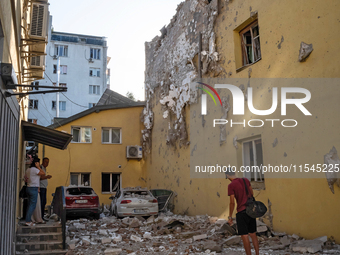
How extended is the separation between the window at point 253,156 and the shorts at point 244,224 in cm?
387

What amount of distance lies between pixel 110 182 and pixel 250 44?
12.9m

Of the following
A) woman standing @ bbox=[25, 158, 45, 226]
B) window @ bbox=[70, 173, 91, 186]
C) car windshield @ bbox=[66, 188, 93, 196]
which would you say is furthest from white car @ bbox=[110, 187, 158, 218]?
window @ bbox=[70, 173, 91, 186]

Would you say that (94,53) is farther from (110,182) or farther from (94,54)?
(110,182)

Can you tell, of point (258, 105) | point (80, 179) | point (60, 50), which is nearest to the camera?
point (258, 105)

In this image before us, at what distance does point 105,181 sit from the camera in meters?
20.4

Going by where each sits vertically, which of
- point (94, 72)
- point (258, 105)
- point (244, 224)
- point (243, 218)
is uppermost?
point (94, 72)

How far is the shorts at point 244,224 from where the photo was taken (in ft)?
19.8

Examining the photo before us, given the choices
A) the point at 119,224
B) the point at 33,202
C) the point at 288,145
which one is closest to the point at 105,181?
the point at 119,224

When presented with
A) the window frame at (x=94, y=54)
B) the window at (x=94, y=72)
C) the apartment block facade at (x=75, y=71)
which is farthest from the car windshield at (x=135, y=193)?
the window frame at (x=94, y=54)

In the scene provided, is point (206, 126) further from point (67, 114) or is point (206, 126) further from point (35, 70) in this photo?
point (67, 114)

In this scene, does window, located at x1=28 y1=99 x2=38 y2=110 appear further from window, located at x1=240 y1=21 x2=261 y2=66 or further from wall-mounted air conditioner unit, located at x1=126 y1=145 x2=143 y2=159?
window, located at x1=240 y1=21 x2=261 y2=66

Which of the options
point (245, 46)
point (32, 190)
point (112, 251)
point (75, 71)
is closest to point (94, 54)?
point (75, 71)

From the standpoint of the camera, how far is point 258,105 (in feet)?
32.2

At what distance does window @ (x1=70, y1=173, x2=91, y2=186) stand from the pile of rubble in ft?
27.3
